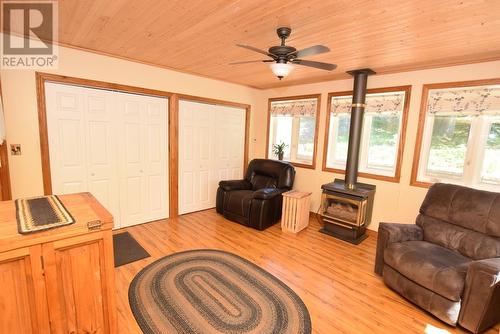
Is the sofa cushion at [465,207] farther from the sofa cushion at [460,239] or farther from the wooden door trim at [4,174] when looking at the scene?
the wooden door trim at [4,174]

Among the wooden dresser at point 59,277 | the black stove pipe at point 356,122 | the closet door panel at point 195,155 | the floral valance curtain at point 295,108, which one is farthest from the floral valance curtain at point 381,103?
the wooden dresser at point 59,277

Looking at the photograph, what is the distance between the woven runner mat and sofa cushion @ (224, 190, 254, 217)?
8.44ft

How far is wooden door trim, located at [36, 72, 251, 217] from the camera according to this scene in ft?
9.21

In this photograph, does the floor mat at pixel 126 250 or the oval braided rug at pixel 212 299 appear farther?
the floor mat at pixel 126 250

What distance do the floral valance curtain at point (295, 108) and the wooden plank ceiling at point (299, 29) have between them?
1210 mm

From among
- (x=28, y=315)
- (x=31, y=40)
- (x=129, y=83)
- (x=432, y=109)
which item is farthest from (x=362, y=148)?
(x=31, y=40)

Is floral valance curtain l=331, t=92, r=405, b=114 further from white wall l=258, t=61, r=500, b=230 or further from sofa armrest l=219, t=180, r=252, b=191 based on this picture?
sofa armrest l=219, t=180, r=252, b=191

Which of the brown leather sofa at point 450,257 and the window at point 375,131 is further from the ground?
the window at point 375,131

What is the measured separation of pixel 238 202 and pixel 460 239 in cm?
279

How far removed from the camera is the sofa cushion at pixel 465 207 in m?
2.29

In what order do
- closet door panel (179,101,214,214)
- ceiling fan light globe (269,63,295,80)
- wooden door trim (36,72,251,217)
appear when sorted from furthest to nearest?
1. closet door panel (179,101,214,214)
2. wooden door trim (36,72,251,217)
3. ceiling fan light globe (269,63,295,80)

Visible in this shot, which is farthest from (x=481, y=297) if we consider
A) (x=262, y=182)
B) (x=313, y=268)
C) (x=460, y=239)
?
(x=262, y=182)

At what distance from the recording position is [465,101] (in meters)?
2.92

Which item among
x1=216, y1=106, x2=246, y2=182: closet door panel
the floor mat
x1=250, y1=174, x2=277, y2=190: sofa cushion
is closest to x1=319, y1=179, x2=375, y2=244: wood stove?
x1=250, y1=174, x2=277, y2=190: sofa cushion
